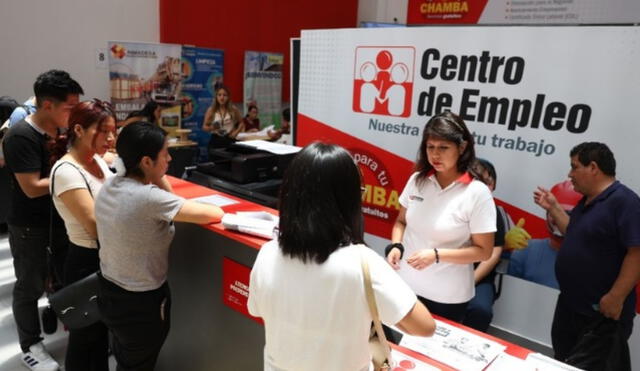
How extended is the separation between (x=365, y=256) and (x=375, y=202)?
2.41m

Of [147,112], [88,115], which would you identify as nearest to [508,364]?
[88,115]

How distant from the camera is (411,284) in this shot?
81.8 inches

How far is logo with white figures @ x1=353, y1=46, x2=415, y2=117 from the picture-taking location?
3105 millimetres

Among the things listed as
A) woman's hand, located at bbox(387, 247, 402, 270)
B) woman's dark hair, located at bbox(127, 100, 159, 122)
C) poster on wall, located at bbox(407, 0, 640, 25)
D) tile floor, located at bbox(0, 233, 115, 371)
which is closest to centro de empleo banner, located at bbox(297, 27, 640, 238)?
woman's hand, located at bbox(387, 247, 402, 270)

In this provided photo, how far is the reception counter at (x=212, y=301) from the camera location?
178cm

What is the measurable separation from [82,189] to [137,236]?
0.38m

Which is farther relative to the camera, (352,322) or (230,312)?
(230,312)

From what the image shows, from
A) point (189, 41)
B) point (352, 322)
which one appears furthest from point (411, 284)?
point (189, 41)

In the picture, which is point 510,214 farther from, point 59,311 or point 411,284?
point 59,311

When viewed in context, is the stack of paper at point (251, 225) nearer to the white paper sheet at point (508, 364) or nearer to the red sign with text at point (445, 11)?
the white paper sheet at point (508, 364)

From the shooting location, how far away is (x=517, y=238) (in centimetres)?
285

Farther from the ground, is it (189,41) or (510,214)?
(189,41)

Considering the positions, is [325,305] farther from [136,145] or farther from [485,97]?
[485,97]

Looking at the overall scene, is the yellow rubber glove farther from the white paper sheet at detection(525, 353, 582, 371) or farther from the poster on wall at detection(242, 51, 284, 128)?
the poster on wall at detection(242, 51, 284, 128)
